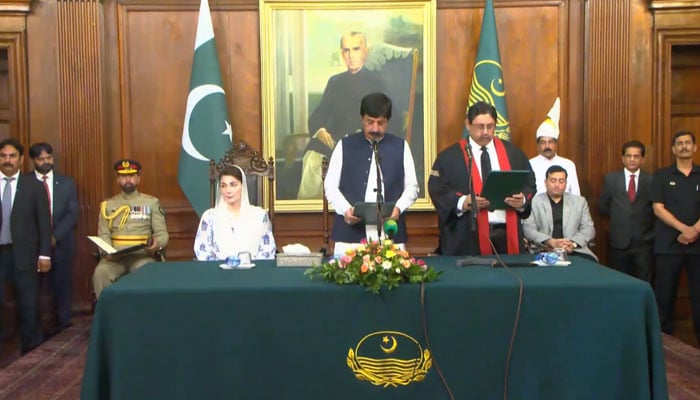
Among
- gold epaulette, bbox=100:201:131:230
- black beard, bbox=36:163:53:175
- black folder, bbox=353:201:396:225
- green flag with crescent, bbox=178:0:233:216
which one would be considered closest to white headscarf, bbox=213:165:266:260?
black folder, bbox=353:201:396:225

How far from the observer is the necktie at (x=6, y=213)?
17.7ft

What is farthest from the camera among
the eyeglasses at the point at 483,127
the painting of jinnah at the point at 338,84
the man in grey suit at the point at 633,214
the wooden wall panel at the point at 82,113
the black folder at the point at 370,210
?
the painting of jinnah at the point at 338,84

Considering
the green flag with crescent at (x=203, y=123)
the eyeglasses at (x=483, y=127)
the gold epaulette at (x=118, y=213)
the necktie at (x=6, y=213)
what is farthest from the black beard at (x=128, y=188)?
the eyeglasses at (x=483, y=127)

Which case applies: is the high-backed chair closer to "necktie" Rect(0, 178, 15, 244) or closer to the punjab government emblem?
"necktie" Rect(0, 178, 15, 244)

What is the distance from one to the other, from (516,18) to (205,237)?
11.5 ft

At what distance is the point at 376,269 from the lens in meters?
2.93

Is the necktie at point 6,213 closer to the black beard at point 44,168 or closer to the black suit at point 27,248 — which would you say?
the black suit at point 27,248

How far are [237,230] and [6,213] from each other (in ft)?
7.74

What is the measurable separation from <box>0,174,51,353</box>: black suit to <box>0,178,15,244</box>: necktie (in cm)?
6

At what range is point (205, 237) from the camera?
405 cm

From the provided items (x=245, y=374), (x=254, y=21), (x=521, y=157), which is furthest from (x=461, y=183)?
(x=254, y=21)

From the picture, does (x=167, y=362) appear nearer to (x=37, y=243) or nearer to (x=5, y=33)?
(x=37, y=243)

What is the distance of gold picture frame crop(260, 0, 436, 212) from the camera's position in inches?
239

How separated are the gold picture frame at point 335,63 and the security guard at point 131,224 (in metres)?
1.13
